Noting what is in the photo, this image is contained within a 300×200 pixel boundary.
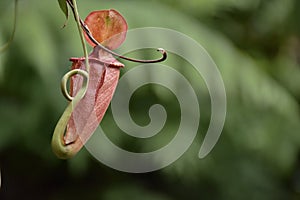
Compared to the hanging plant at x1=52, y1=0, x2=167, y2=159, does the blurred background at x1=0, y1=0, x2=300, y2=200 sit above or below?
above

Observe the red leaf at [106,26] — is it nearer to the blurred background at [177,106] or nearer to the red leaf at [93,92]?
the red leaf at [93,92]

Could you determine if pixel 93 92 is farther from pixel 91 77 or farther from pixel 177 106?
pixel 177 106

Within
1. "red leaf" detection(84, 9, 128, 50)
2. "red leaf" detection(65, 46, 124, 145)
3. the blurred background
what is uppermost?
the blurred background

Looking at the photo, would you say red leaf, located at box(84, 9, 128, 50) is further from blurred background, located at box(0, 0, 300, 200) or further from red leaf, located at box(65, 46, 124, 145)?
blurred background, located at box(0, 0, 300, 200)

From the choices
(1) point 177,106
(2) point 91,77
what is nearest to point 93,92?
(2) point 91,77

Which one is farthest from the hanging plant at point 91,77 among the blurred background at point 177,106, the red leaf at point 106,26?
the blurred background at point 177,106

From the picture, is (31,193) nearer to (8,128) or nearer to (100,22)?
(8,128)

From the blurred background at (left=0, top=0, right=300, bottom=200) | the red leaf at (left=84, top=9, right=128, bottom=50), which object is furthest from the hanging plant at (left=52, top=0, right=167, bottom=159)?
the blurred background at (left=0, top=0, right=300, bottom=200)
